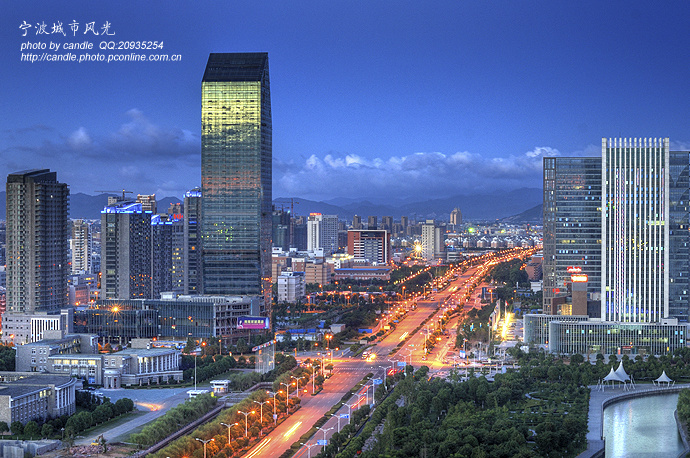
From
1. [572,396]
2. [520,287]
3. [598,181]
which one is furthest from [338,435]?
[520,287]

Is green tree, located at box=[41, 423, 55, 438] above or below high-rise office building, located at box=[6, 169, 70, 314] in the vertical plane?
below

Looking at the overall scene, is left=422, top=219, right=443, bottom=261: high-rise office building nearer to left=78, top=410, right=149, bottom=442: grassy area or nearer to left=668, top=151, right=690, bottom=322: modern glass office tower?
left=668, top=151, right=690, bottom=322: modern glass office tower

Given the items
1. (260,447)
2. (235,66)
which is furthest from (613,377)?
(235,66)

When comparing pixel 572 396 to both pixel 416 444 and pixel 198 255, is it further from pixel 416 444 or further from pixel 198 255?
pixel 198 255

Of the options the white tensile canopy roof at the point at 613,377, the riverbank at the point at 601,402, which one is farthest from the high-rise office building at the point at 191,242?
the riverbank at the point at 601,402

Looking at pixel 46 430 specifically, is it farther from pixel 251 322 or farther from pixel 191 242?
pixel 191 242

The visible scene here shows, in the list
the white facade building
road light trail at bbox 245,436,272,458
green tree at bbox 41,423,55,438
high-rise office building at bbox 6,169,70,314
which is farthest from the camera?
the white facade building

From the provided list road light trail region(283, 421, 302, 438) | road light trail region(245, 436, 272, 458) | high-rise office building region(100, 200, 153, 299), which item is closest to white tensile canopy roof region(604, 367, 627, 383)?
road light trail region(283, 421, 302, 438)
